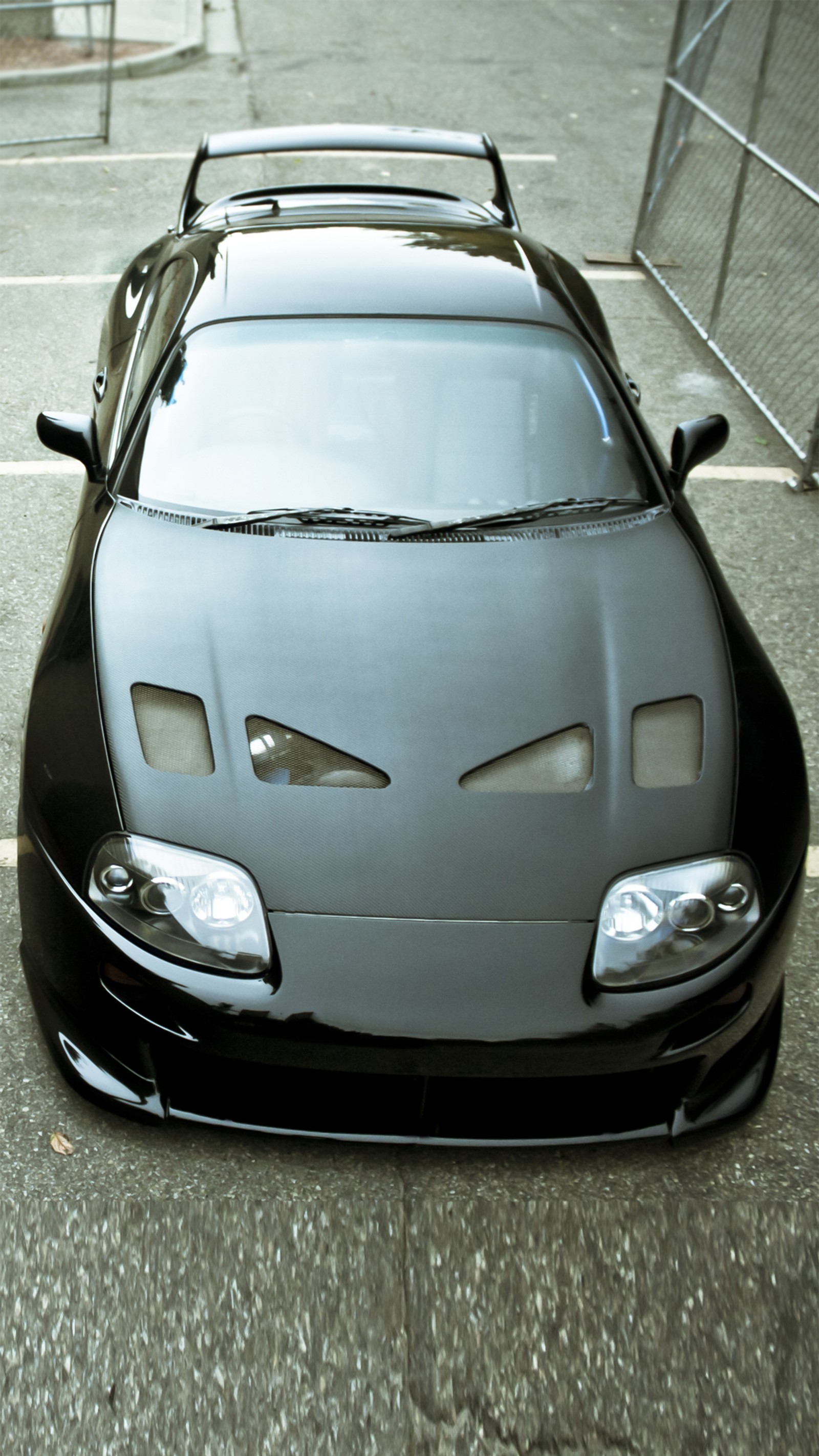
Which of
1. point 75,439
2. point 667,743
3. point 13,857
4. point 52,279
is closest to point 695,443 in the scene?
point 667,743

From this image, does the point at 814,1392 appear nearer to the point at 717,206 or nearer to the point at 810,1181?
the point at 810,1181

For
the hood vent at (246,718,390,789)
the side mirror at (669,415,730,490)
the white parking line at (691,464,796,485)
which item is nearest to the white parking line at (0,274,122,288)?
the white parking line at (691,464,796,485)

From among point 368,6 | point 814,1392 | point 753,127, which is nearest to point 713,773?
point 814,1392

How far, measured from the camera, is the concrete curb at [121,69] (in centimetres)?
1162

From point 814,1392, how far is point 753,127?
6.60 meters

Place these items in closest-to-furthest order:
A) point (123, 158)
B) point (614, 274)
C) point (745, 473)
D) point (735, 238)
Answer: point (745, 473)
point (735, 238)
point (614, 274)
point (123, 158)

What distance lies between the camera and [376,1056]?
90.7 inches

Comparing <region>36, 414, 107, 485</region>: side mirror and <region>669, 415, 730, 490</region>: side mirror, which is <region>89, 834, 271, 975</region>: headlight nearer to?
<region>36, 414, 107, 485</region>: side mirror

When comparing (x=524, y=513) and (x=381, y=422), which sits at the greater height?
(x=381, y=422)

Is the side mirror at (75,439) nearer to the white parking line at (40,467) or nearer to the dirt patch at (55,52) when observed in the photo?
the white parking line at (40,467)

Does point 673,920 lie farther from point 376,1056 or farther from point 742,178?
point 742,178

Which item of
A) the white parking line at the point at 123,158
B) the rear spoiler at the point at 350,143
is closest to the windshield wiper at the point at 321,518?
the rear spoiler at the point at 350,143

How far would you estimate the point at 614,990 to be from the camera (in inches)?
93.0

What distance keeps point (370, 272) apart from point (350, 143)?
1.60 metres
